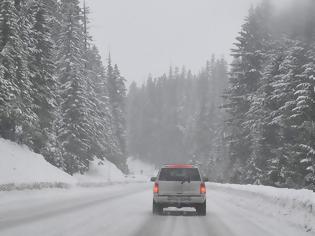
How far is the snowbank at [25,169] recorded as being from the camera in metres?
29.5

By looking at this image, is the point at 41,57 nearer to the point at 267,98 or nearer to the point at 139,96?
the point at 267,98

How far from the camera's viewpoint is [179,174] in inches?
720

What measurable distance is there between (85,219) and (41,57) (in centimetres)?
2651

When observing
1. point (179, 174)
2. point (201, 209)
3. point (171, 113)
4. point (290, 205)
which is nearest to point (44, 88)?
point (179, 174)

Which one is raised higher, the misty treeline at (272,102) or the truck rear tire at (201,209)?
the misty treeline at (272,102)

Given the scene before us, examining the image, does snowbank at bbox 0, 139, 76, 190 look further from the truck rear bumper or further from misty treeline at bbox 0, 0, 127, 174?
the truck rear bumper

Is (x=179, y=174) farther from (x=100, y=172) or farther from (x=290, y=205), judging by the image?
(x=100, y=172)

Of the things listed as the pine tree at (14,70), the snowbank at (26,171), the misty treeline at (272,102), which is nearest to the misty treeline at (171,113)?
the misty treeline at (272,102)

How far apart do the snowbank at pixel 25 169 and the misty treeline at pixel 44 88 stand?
6.01 feet

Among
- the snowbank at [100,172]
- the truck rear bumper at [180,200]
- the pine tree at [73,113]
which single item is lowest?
the truck rear bumper at [180,200]

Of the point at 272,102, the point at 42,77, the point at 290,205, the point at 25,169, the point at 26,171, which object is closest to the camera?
the point at 290,205

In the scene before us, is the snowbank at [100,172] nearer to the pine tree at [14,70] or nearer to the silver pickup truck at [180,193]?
the pine tree at [14,70]

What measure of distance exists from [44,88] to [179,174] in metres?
22.6

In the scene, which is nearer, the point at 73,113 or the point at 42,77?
the point at 42,77
